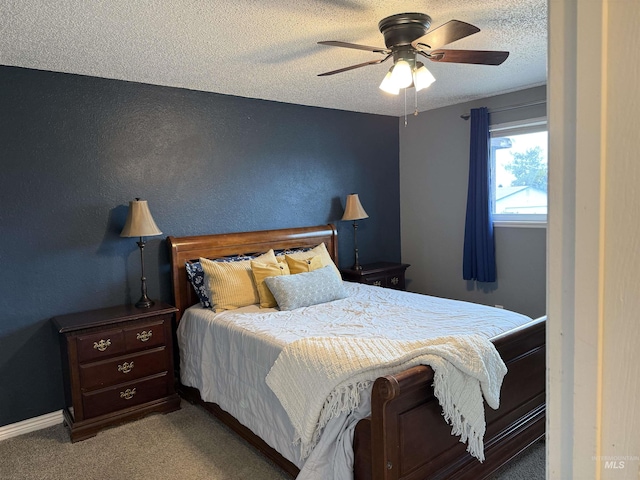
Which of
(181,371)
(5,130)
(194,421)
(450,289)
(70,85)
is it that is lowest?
(194,421)

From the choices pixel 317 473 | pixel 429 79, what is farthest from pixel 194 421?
pixel 429 79

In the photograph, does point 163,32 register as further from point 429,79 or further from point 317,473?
point 317,473

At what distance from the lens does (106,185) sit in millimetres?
3316

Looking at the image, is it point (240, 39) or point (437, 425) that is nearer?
point (437, 425)

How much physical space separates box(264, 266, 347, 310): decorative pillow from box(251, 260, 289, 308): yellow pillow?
0.21 feet

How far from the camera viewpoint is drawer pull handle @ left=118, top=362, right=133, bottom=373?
3.05 m

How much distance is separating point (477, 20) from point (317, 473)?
2.42 meters

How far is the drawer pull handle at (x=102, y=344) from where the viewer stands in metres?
2.95

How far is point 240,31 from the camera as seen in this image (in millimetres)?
2463

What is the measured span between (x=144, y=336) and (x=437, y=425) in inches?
80.7

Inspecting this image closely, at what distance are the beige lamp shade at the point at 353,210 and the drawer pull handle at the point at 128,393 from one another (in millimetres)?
2427

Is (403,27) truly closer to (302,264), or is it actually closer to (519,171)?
(302,264)

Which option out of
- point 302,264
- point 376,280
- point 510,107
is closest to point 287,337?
point 302,264

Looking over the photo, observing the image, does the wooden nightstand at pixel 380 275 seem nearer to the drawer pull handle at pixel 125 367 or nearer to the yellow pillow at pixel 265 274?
the yellow pillow at pixel 265 274
